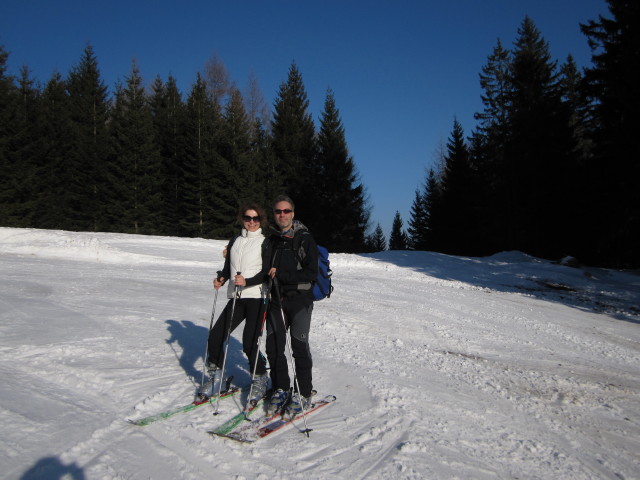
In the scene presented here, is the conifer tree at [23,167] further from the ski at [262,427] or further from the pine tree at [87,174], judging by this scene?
the ski at [262,427]

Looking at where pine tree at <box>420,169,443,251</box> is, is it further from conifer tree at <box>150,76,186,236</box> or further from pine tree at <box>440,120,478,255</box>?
conifer tree at <box>150,76,186,236</box>

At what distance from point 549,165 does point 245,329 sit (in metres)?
28.7

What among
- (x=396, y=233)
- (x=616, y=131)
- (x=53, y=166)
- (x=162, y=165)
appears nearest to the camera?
(x=616, y=131)

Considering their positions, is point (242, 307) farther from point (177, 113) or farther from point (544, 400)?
point (177, 113)

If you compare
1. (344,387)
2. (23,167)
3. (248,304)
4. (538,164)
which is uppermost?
(538,164)

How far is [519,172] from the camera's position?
27.1m

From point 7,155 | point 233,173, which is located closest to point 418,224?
point 233,173

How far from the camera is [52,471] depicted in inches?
112

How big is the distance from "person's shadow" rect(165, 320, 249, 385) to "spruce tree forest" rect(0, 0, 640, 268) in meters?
20.2

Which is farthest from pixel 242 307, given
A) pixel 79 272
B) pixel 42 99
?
pixel 42 99

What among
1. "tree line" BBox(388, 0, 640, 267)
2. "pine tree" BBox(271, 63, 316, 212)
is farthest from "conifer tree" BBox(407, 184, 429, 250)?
"pine tree" BBox(271, 63, 316, 212)

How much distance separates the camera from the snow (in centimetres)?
321

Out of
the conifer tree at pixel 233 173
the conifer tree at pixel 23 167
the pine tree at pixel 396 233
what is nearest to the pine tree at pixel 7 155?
the conifer tree at pixel 23 167

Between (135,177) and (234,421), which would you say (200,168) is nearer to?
(135,177)
